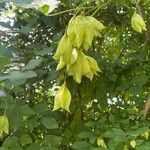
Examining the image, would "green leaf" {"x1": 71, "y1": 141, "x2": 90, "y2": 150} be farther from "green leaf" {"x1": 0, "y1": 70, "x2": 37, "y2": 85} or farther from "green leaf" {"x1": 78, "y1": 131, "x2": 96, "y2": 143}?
"green leaf" {"x1": 0, "y1": 70, "x2": 37, "y2": 85}

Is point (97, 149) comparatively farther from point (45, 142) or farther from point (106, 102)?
point (106, 102)

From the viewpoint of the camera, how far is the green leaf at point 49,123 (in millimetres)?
1426

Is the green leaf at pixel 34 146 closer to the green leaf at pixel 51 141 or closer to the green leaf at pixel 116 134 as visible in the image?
the green leaf at pixel 51 141

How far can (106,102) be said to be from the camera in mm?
1638

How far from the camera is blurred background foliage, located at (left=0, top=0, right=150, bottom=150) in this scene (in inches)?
52.3

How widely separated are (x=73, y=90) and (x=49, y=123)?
0.70 ft

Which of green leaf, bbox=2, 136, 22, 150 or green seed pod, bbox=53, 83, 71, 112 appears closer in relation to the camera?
green seed pod, bbox=53, 83, 71, 112

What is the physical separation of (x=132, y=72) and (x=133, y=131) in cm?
37

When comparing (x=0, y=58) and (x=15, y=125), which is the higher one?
(x=0, y=58)

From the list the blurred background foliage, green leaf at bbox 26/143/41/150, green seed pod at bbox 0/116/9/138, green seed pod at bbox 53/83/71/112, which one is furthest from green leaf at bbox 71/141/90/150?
green seed pod at bbox 53/83/71/112

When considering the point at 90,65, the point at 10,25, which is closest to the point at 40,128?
the point at 10,25

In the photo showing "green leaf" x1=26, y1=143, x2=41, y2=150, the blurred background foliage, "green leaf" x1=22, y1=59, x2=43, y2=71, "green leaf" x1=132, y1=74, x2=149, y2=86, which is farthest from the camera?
"green leaf" x1=132, y1=74, x2=149, y2=86

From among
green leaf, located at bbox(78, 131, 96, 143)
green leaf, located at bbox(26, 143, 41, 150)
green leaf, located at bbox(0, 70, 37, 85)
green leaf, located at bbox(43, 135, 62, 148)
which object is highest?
green leaf, located at bbox(0, 70, 37, 85)

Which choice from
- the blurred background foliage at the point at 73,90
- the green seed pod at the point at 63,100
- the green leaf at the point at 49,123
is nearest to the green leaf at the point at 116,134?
the blurred background foliage at the point at 73,90
